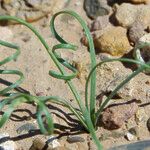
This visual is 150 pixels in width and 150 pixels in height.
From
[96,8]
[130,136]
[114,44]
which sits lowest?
[130,136]

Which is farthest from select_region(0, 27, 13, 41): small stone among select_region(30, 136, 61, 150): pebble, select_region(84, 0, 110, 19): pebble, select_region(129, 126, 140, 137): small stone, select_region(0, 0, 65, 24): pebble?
select_region(129, 126, 140, 137): small stone

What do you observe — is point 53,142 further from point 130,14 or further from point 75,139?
point 130,14

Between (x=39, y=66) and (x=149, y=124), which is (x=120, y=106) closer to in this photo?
(x=149, y=124)

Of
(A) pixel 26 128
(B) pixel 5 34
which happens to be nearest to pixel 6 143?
(A) pixel 26 128

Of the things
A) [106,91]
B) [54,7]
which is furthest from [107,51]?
[54,7]

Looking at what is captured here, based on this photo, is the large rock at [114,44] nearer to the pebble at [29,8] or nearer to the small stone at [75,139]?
the pebble at [29,8]

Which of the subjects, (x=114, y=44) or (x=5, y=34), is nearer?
(x=114, y=44)

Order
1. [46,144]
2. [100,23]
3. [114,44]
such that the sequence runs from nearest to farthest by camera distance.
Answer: [46,144]
[114,44]
[100,23]
